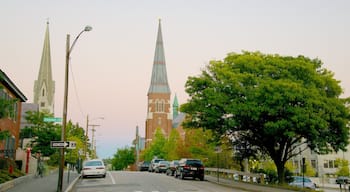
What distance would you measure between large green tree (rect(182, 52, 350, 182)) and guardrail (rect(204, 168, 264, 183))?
1.99m

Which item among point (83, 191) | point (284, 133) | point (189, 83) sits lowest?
point (83, 191)

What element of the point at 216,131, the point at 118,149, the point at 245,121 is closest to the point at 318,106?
the point at 245,121

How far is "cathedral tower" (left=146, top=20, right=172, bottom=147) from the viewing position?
441ft

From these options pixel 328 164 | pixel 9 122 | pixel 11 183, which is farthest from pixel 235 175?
pixel 328 164

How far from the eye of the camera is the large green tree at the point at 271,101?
82.2ft

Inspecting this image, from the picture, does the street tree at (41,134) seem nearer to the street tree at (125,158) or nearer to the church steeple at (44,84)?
the church steeple at (44,84)

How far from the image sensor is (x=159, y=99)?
135 metres

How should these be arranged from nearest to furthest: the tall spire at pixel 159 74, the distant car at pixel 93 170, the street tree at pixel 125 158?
the distant car at pixel 93 170, the tall spire at pixel 159 74, the street tree at pixel 125 158

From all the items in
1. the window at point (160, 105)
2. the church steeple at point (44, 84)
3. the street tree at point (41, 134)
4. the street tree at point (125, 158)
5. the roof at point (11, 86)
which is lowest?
the street tree at point (125, 158)

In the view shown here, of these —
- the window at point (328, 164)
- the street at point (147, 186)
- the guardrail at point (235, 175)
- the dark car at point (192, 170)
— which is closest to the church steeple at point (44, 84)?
the window at point (328, 164)

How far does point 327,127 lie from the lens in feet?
87.5

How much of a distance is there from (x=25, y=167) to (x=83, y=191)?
11850 mm

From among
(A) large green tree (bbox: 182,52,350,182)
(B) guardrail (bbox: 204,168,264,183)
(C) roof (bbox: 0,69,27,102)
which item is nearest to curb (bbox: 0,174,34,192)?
(C) roof (bbox: 0,69,27,102)

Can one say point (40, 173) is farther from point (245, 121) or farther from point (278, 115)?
point (278, 115)
